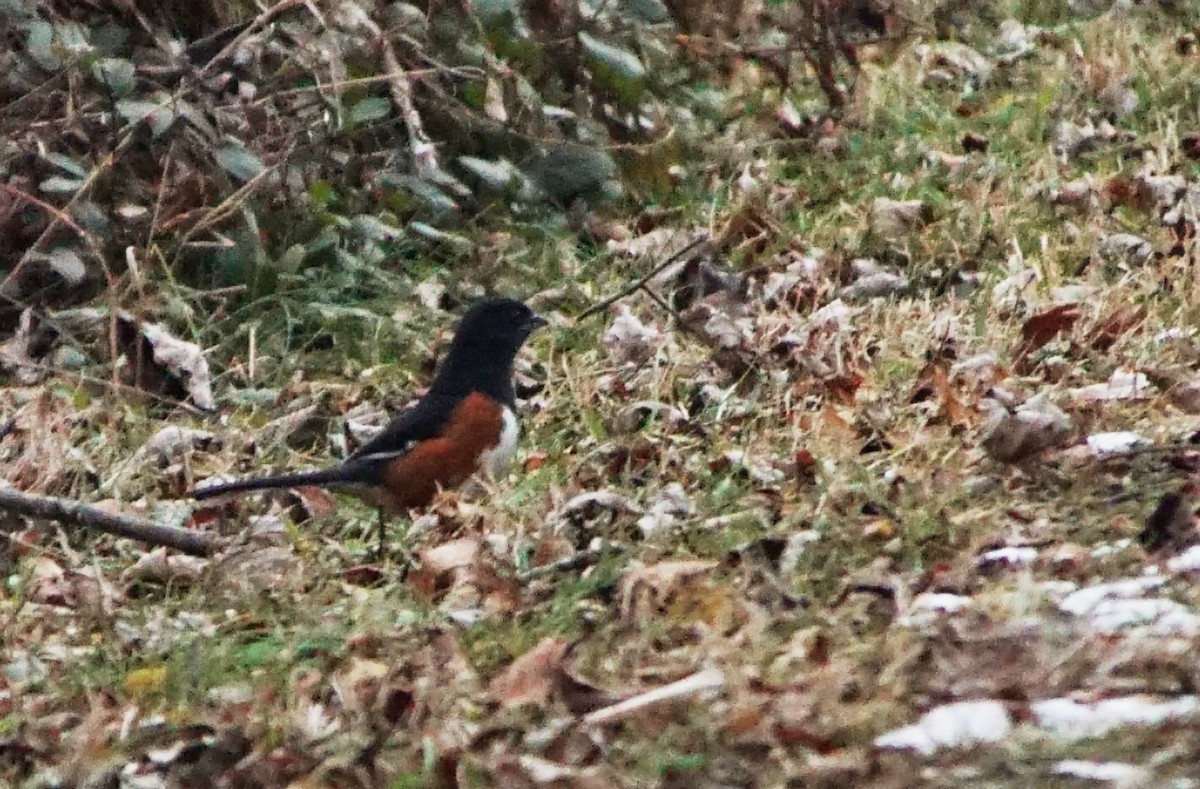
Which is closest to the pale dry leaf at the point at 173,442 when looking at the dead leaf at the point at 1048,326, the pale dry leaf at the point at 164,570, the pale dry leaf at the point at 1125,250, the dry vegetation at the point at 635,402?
the dry vegetation at the point at 635,402

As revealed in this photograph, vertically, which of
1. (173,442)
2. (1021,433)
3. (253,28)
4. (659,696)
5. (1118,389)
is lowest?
(173,442)

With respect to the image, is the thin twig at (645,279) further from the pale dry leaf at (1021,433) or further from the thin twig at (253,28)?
the pale dry leaf at (1021,433)

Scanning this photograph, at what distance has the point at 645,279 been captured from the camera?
552cm

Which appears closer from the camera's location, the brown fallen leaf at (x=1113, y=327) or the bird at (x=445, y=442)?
the bird at (x=445, y=442)

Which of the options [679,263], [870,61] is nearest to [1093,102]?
[870,61]

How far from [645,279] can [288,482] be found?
1381 mm

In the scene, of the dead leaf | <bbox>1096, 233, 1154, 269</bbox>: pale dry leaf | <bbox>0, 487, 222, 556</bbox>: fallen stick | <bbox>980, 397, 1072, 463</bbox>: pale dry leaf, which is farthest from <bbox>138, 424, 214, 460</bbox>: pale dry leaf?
<bbox>1096, 233, 1154, 269</bbox>: pale dry leaf

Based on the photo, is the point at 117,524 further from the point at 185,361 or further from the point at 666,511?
the point at 185,361

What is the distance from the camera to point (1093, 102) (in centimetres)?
770

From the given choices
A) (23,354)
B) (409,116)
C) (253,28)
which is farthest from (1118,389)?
(23,354)

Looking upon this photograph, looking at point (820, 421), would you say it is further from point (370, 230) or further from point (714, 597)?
point (370, 230)

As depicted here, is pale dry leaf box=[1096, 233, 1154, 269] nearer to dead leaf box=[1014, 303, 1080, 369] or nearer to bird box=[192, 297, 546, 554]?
dead leaf box=[1014, 303, 1080, 369]

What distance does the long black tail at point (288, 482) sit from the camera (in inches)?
176

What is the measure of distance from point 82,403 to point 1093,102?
4.03 metres
